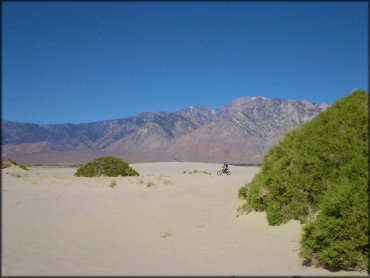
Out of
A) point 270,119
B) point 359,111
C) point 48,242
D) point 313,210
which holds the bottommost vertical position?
point 48,242

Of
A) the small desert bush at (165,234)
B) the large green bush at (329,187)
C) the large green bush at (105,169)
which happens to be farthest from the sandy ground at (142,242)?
the large green bush at (105,169)

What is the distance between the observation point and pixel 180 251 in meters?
5.89

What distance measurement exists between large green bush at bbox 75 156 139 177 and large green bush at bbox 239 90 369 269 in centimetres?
1694

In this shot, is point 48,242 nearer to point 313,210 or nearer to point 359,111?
point 313,210

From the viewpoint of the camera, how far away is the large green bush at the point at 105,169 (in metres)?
23.7

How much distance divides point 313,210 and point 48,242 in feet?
18.3

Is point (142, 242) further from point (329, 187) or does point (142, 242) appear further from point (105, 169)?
point (105, 169)

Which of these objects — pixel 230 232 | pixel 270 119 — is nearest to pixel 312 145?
pixel 230 232

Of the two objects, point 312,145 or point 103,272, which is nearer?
point 103,272

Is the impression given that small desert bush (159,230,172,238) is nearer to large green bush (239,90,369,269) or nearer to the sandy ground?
the sandy ground

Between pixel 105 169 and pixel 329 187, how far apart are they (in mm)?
19773

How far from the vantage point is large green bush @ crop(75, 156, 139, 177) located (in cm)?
2372

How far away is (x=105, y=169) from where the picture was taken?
2394 cm

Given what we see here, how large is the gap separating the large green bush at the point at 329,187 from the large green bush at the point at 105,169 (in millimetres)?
16938
